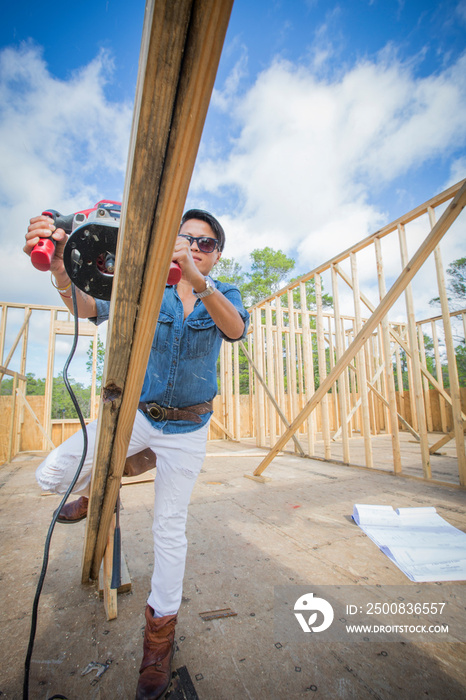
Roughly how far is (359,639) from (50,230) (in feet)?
5.44

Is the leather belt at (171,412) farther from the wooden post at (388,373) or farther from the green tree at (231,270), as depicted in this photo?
the green tree at (231,270)

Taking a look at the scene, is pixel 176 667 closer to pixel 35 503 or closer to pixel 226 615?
pixel 226 615

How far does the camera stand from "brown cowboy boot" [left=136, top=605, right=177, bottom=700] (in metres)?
0.90

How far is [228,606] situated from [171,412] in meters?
0.86

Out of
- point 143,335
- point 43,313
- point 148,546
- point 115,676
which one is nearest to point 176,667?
point 115,676

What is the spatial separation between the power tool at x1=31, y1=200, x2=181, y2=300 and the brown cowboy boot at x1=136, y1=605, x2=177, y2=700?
3.51ft

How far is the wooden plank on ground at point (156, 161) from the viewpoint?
41 cm

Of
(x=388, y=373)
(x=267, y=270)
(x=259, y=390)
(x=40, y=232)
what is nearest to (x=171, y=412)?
(x=40, y=232)

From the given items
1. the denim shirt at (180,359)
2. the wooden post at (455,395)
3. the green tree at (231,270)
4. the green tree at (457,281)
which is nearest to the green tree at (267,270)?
the green tree at (231,270)

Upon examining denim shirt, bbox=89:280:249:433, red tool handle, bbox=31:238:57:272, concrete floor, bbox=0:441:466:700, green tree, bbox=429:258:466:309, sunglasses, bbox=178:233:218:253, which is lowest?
concrete floor, bbox=0:441:466:700

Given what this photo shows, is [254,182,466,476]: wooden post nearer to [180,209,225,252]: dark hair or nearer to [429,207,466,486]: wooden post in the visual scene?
[429,207,466,486]: wooden post

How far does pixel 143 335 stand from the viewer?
0.66 meters

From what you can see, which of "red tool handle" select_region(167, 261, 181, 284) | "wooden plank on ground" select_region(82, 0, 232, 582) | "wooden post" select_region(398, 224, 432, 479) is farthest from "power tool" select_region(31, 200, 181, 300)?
"wooden post" select_region(398, 224, 432, 479)

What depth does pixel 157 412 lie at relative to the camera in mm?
1206
